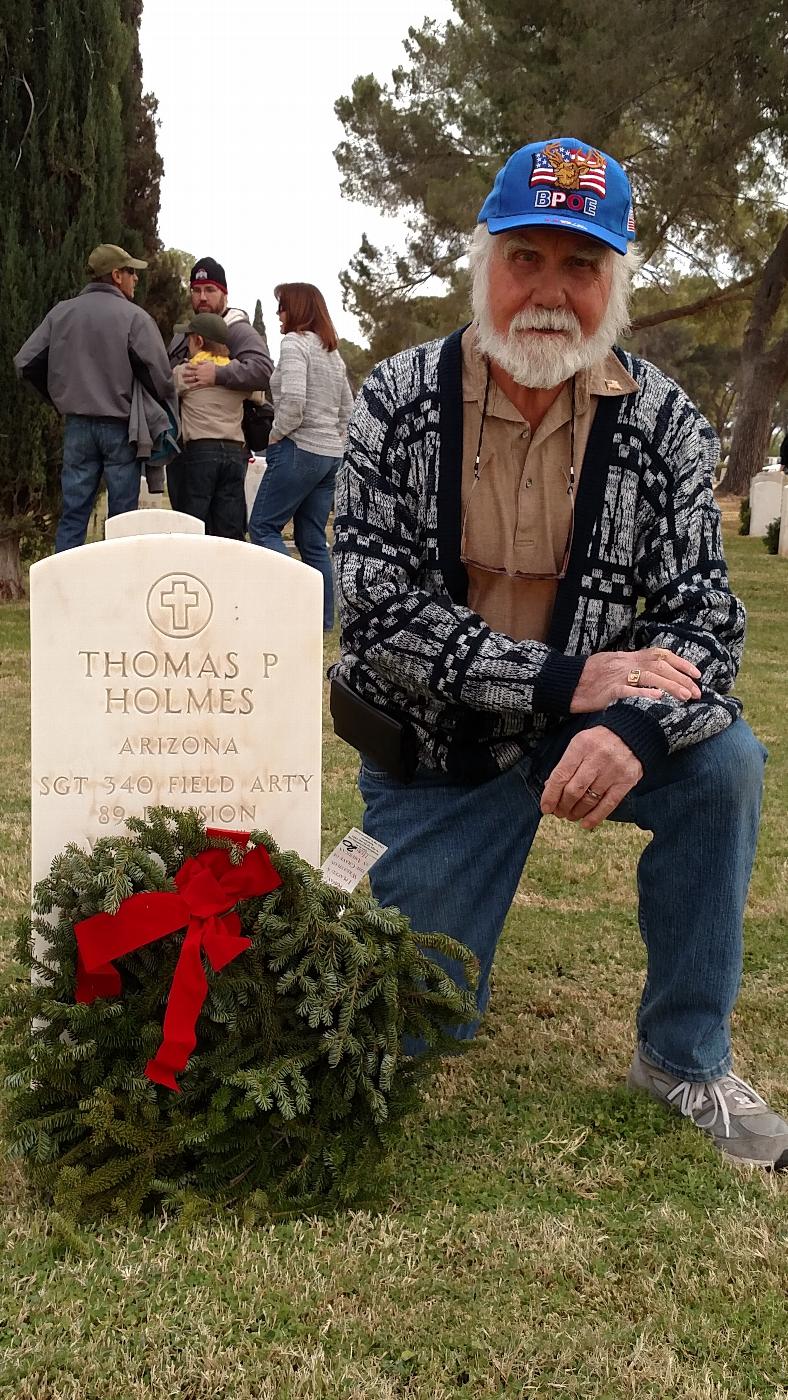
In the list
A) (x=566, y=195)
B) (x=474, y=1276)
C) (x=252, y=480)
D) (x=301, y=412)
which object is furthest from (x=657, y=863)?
(x=252, y=480)

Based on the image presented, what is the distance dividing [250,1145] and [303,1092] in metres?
0.15

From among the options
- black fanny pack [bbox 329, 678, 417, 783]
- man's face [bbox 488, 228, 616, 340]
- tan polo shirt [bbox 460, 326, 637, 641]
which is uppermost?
man's face [bbox 488, 228, 616, 340]

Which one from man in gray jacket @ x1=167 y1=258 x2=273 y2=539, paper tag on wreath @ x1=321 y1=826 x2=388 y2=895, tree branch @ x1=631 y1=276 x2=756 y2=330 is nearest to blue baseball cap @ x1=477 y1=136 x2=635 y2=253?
paper tag on wreath @ x1=321 y1=826 x2=388 y2=895

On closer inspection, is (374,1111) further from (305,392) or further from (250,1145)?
(305,392)

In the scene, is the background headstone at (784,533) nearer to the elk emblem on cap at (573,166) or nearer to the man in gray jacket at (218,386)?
the man in gray jacket at (218,386)

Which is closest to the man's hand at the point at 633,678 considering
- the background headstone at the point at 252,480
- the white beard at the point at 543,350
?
the white beard at the point at 543,350

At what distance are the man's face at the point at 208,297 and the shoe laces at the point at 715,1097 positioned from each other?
598 centimetres

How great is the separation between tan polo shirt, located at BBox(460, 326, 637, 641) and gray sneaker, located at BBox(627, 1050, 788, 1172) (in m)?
0.92

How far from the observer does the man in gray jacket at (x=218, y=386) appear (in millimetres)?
7199

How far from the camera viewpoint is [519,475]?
8.16ft

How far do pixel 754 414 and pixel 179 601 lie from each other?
20.7 meters

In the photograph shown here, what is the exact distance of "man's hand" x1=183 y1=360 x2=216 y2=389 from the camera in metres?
7.18

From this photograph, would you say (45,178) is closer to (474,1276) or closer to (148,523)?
(148,523)

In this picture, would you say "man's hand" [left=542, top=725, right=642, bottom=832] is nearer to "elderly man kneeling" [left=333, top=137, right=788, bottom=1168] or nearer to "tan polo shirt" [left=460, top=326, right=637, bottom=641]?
"elderly man kneeling" [left=333, top=137, right=788, bottom=1168]
